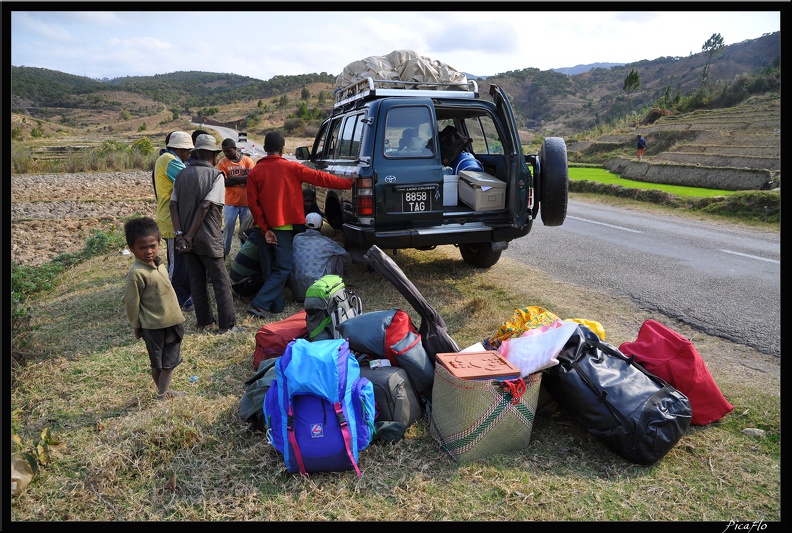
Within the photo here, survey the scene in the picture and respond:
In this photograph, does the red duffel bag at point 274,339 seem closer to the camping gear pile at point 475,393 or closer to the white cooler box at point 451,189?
the camping gear pile at point 475,393

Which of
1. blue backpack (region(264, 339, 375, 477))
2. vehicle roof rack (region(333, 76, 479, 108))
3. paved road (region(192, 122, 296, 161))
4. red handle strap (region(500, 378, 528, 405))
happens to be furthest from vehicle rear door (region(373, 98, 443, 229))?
paved road (region(192, 122, 296, 161))

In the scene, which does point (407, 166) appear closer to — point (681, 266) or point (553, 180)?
point (553, 180)

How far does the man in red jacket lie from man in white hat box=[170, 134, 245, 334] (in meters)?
0.51

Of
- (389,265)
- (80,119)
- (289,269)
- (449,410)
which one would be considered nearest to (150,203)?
(289,269)

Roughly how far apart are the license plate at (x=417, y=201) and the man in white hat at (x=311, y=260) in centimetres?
91

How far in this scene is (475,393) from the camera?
2.95 meters

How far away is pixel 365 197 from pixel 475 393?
278 cm

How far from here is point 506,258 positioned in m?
7.80

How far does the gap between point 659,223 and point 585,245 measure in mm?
3090

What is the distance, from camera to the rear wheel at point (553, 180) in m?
5.51

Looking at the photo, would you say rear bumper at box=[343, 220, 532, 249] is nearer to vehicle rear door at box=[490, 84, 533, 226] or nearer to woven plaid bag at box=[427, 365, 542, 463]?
vehicle rear door at box=[490, 84, 533, 226]

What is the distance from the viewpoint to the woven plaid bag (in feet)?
9.70

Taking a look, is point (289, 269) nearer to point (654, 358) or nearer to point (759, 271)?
point (654, 358)

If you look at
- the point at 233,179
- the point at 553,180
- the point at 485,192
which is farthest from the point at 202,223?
the point at 553,180
